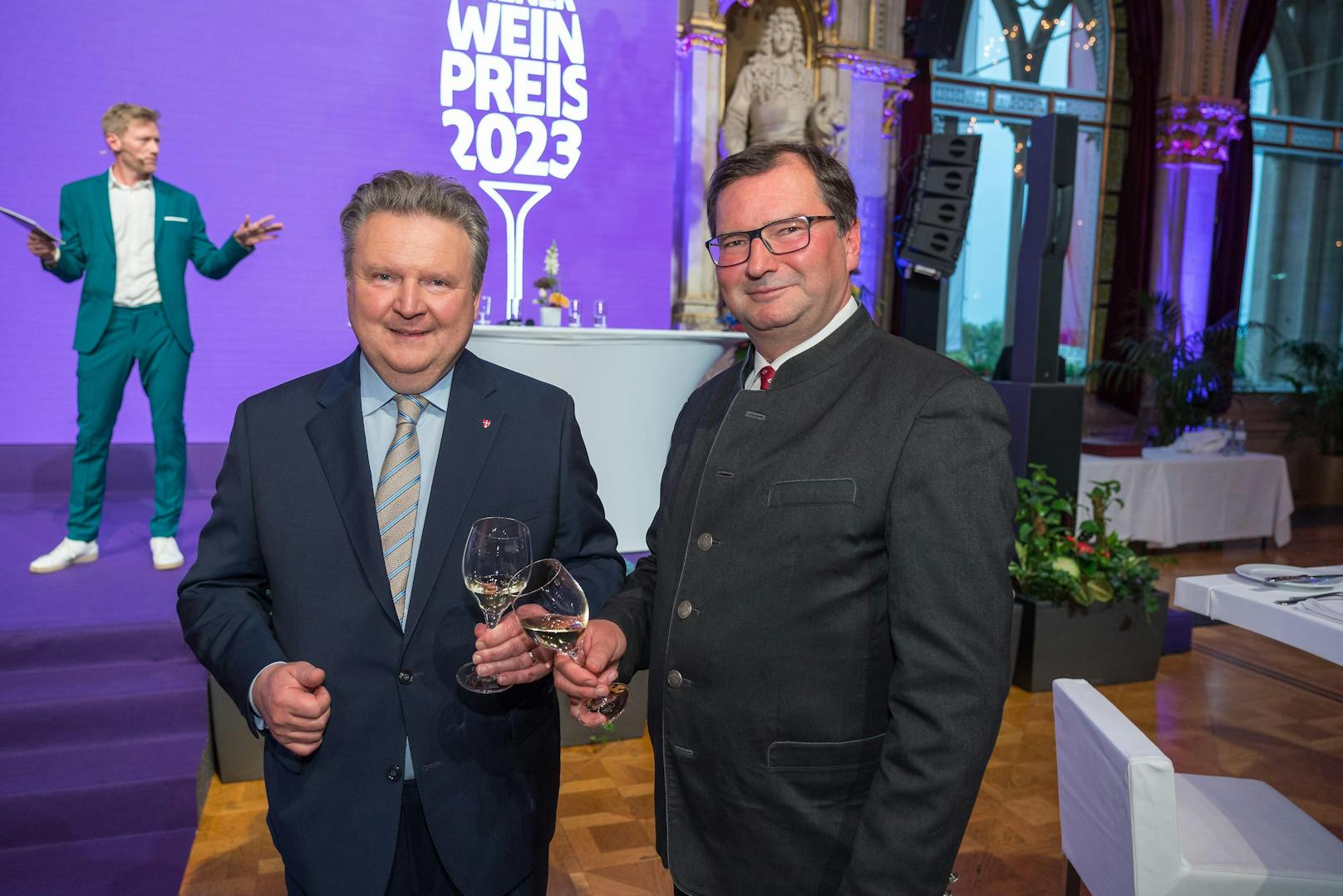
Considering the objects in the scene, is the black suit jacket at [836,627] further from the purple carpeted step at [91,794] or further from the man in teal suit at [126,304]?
the man in teal suit at [126,304]

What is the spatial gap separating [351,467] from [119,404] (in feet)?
11.3

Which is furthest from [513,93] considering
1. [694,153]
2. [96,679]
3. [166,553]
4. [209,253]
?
[96,679]

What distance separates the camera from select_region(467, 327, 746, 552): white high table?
3920mm

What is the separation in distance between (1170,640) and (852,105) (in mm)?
5376

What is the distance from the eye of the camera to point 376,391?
1.43 m

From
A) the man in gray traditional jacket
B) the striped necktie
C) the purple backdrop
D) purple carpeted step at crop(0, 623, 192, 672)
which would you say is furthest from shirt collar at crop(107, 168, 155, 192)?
the man in gray traditional jacket

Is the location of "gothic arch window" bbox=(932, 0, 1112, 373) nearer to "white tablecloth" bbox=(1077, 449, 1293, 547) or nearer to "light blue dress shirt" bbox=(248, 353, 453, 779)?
"white tablecloth" bbox=(1077, 449, 1293, 547)

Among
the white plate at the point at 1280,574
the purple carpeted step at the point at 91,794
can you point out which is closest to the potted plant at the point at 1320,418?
the white plate at the point at 1280,574

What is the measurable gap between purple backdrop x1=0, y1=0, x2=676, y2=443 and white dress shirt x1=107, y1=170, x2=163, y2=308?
1.57 meters

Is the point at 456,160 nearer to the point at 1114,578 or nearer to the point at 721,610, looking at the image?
the point at 1114,578

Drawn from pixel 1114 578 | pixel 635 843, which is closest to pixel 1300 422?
pixel 1114 578

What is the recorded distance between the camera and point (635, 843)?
108 inches

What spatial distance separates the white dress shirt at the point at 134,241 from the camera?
413 centimetres

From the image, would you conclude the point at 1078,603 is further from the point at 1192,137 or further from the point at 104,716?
the point at 1192,137
